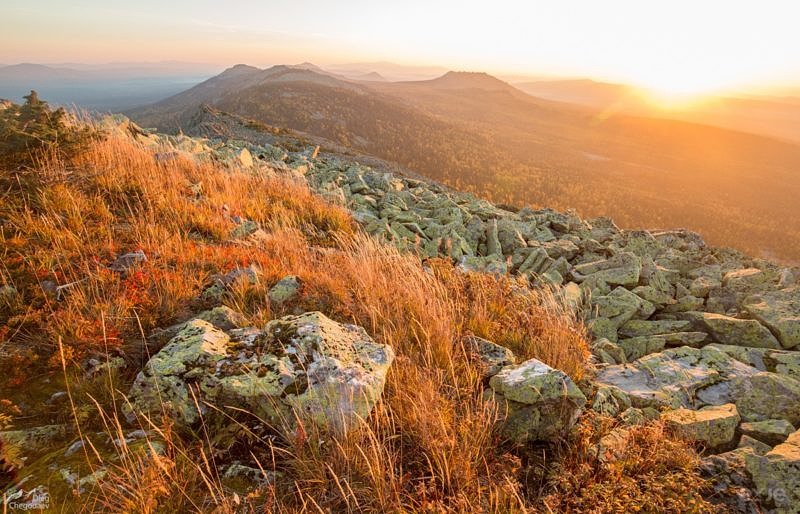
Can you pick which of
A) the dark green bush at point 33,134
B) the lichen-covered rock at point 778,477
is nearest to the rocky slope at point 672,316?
the lichen-covered rock at point 778,477

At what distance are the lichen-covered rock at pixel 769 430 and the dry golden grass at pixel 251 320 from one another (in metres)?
1.41

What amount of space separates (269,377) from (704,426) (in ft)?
11.9

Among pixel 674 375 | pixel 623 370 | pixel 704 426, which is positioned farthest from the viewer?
pixel 623 370

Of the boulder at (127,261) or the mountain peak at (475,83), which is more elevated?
the mountain peak at (475,83)

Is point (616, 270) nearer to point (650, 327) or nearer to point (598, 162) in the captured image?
point (650, 327)

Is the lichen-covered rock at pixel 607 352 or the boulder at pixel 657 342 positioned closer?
the lichen-covered rock at pixel 607 352

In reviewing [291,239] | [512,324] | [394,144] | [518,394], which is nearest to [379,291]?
[512,324]

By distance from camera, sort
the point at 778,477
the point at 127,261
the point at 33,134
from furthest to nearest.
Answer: the point at 33,134
the point at 127,261
the point at 778,477

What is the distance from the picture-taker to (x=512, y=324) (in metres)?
4.36

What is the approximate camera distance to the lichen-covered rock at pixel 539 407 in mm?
2936

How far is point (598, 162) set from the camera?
5897 cm

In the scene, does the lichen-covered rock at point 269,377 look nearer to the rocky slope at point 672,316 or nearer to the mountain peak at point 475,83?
the rocky slope at point 672,316

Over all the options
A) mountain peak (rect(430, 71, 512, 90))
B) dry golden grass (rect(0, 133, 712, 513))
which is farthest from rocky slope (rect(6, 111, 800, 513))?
mountain peak (rect(430, 71, 512, 90))

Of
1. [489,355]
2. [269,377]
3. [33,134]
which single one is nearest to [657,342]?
[489,355]
